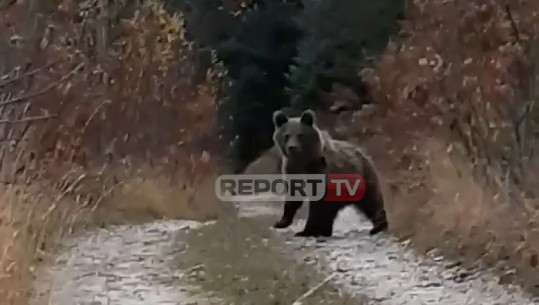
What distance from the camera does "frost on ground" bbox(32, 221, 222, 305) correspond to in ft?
6.88

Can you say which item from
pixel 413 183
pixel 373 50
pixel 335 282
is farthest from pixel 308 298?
pixel 373 50

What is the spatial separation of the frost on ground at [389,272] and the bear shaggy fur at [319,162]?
20mm

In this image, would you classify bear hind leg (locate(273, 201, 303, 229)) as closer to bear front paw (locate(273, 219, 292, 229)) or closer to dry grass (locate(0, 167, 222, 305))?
bear front paw (locate(273, 219, 292, 229))

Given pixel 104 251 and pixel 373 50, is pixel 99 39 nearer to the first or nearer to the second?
pixel 104 251

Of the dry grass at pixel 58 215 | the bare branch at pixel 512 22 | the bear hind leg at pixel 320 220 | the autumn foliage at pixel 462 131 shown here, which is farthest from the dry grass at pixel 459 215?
the dry grass at pixel 58 215

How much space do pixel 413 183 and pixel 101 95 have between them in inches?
27.9

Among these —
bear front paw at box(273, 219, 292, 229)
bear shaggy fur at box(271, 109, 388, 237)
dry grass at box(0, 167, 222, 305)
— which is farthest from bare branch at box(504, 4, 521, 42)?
dry grass at box(0, 167, 222, 305)

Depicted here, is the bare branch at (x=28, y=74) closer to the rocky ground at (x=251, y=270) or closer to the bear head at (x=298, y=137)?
the rocky ground at (x=251, y=270)

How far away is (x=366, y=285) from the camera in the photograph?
6.95 feet

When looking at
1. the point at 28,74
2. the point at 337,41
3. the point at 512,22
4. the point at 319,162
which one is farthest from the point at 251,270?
the point at 512,22

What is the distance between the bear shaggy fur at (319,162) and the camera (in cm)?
211

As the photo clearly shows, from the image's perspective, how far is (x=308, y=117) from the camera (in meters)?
2.12

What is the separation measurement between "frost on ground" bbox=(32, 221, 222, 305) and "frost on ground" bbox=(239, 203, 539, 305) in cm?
20

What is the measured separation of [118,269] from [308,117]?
1.73ft
